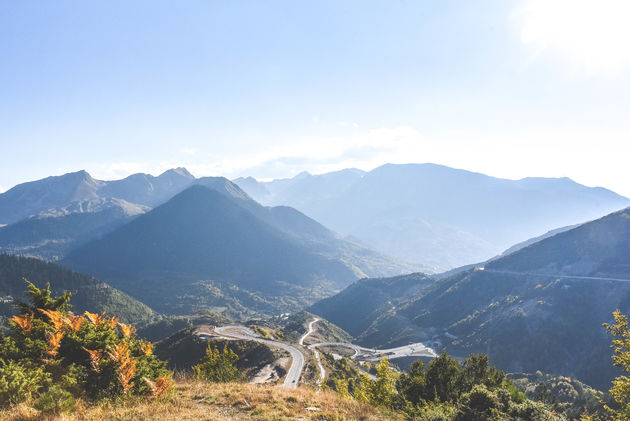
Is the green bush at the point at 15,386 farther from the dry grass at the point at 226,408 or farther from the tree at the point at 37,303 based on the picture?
the tree at the point at 37,303

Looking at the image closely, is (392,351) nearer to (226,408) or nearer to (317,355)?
(317,355)

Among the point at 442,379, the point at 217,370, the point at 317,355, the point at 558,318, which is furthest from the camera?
the point at 558,318

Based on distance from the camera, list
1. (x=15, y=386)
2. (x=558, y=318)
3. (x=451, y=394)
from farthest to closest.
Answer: (x=558, y=318) < (x=451, y=394) < (x=15, y=386)

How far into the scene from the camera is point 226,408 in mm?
17250

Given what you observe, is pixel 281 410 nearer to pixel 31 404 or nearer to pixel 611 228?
pixel 31 404

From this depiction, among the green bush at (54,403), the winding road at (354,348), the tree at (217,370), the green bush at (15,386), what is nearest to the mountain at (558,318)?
the winding road at (354,348)

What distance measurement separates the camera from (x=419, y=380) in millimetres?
31891

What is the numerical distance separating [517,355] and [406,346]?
53.7m

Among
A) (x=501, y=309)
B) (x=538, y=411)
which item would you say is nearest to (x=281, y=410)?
(x=538, y=411)

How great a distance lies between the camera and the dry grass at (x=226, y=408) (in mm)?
13539

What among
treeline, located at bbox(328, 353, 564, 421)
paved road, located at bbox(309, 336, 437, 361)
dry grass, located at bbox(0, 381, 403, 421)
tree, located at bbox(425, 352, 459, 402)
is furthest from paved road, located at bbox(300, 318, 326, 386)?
dry grass, located at bbox(0, 381, 403, 421)

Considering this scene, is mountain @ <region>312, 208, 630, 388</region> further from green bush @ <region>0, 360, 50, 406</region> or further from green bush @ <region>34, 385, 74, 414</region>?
green bush @ <region>0, 360, 50, 406</region>

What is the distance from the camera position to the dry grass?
533 inches

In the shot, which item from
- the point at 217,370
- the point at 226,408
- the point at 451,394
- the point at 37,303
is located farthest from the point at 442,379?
the point at 37,303
